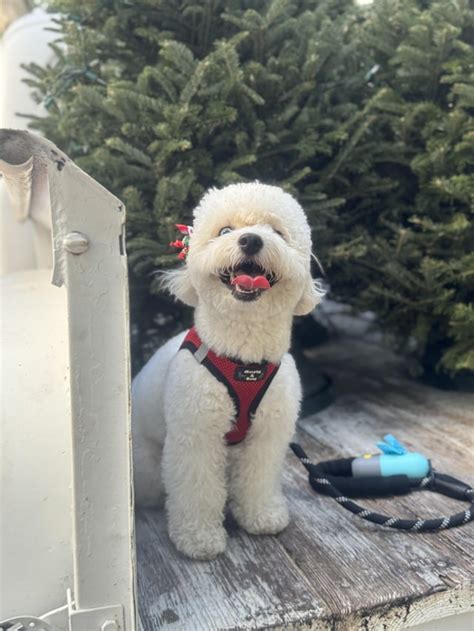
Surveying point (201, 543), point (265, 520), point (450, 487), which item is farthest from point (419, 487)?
point (201, 543)

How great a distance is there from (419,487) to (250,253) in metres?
1.02

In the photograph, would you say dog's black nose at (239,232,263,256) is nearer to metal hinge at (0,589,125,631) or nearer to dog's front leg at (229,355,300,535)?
dog's front leg at (229,355,300,535)

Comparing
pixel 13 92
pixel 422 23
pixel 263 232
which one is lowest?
pixel 263 232

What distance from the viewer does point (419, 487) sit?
1760mm

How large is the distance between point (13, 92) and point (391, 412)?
8.99 ft

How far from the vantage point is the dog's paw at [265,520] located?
4.96 feet

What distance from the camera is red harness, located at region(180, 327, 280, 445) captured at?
55.0 inches

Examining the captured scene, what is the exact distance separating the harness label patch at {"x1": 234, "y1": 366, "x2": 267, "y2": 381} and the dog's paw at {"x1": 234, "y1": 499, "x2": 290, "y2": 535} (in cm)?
38

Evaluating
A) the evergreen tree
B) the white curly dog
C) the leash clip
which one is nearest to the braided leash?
the leash clip

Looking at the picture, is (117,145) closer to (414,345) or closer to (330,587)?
(330,587)

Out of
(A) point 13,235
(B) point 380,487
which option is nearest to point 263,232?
(B) point 380,487

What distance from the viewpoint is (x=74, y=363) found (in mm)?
983

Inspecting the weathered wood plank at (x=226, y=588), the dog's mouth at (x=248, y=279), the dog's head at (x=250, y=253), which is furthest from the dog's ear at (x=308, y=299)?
the weathered wood plank at (x=226, y=588)

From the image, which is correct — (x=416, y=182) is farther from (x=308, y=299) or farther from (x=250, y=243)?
(x=250, y=243)
